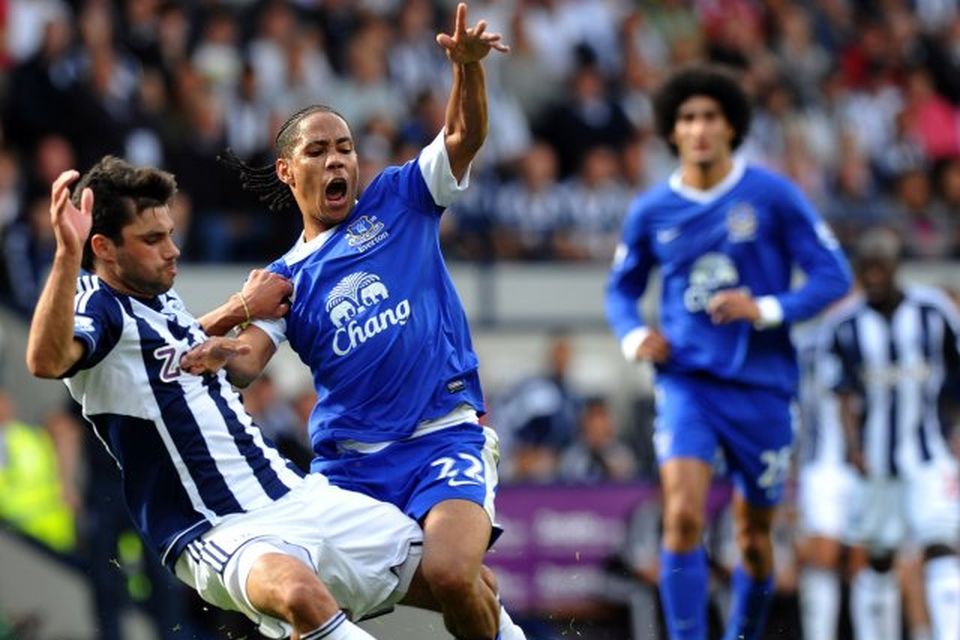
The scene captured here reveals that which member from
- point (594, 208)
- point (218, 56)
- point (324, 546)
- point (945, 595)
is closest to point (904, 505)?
point (945, 595)

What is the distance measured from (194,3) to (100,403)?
9.96 meters

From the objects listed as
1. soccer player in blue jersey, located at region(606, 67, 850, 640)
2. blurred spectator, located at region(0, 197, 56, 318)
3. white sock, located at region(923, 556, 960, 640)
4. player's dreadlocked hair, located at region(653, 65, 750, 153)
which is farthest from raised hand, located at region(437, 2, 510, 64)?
blurred spectator, located at region(0, 197, 56, 318)

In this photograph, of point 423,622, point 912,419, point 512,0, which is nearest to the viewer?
point 423,622

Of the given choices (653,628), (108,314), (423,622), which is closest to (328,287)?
(108,314)

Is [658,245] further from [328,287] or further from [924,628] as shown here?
[924,628]

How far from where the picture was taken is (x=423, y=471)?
7.20m

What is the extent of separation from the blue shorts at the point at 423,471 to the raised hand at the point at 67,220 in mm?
1398

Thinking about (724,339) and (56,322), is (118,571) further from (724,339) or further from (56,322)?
(56,322)

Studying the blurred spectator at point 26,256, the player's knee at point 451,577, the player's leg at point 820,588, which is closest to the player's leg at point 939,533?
the player's leg at point 820,588

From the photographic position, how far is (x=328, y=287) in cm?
727

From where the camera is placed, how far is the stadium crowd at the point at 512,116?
1436cm

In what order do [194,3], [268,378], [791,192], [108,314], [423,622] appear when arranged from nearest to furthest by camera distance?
1. [108,314]
2. [423,622]
3. [791,192]
4. [268,378]
5. [194,3]

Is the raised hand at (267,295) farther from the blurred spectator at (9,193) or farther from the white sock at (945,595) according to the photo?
the blurred spectator at (9,193)

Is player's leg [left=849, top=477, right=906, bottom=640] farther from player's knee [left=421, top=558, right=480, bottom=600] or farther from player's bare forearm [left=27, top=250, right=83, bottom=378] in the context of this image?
player's bare forearm [left=27, top=250, right=83, bottom=378]
